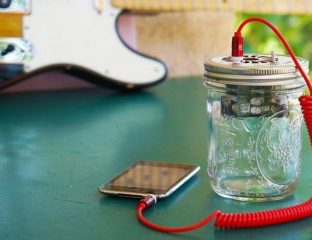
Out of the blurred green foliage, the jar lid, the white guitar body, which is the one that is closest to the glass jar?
the jar lid

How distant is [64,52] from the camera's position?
1.20m

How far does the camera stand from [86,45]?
121cm

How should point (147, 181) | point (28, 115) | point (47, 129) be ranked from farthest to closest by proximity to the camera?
1. point (28, 115)
2. point (47, 129)
3. point (147, 181)

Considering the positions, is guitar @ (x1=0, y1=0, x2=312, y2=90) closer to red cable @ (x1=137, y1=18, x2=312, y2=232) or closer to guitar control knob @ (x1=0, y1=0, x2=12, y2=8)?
guitar control knob @ (x1=0, y1=0, x2=12, y2=8)

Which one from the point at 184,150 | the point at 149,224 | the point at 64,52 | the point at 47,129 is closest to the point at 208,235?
the point at 149,224

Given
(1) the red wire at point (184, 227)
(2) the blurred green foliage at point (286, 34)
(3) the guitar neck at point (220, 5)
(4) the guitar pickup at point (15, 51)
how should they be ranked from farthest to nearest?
(2) the blurred green foliage at point (286, 34), (3) the guitar neck at point (220, 5), (4) the guitar pickup at point (15, 51), (1) the red wire at point (184, 227)

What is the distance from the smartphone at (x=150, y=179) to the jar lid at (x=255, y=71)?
0.39 ft

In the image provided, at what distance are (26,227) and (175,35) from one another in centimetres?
88

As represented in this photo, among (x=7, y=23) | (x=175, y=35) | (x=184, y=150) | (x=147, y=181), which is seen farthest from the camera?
(x=175, y=35)

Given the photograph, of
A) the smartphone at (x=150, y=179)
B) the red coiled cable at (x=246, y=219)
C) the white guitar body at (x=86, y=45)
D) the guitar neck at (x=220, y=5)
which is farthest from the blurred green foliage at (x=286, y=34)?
the red coiled cable at (x=246, y=219)

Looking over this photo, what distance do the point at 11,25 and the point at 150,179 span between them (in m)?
0.59

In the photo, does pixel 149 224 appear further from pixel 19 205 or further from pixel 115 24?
pixel 115 24

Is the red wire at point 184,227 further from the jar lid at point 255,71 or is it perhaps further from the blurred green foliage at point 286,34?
the blurred green foliage at point 286,34

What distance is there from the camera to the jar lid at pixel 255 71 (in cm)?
59
